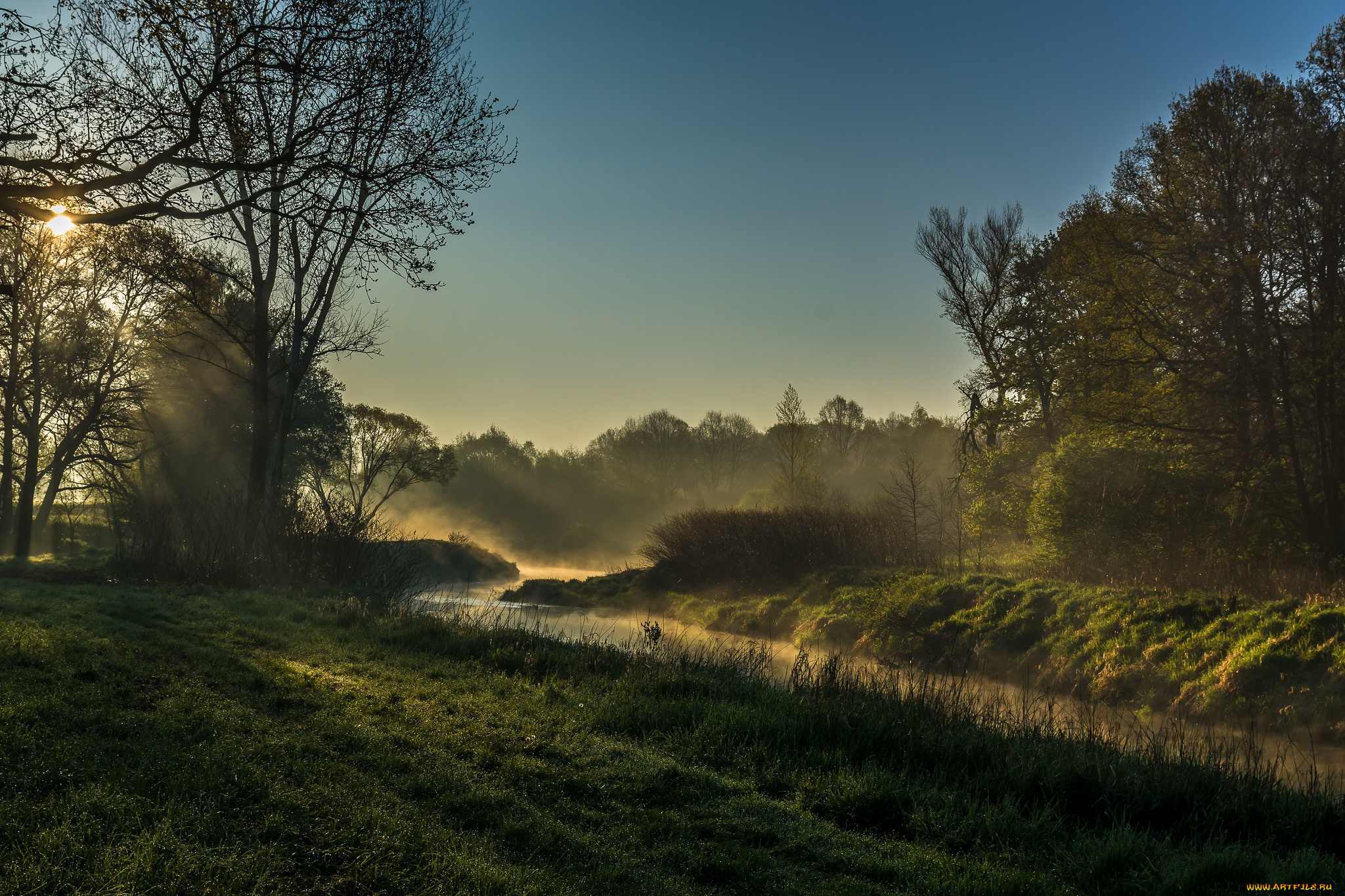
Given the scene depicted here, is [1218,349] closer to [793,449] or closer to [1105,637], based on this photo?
[1105,637]

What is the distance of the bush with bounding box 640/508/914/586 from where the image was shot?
2455 cm

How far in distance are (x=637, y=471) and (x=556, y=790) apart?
6977 centimetres

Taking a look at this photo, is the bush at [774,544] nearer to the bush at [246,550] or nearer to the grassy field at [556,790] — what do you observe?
the bush at [246,550]

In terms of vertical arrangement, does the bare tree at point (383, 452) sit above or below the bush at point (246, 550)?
above

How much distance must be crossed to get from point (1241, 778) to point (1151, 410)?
1602 cm

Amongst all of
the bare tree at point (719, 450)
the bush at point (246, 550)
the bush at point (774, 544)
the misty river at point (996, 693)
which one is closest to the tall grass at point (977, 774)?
the misty river at point (996, 693)

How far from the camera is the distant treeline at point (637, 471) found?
6781cm

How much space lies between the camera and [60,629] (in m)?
7.90

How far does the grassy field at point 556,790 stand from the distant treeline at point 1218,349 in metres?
12.4

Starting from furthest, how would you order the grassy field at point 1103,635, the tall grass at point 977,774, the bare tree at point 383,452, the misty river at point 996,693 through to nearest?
the bare tree at point 383,452 → the grassy field at point 1103,635 → the misty river at point 996,693 → the tall grass at point 977,774

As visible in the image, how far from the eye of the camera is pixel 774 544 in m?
25.5

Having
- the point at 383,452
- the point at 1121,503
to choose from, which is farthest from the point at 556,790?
the point at 383,452

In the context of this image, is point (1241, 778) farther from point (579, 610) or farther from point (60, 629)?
point (579, 610)

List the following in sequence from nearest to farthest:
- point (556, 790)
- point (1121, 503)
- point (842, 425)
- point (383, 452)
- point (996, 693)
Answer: point (556, 790), point (996, 693), point (1121, 503), point (383, 452), point (842, 425)
